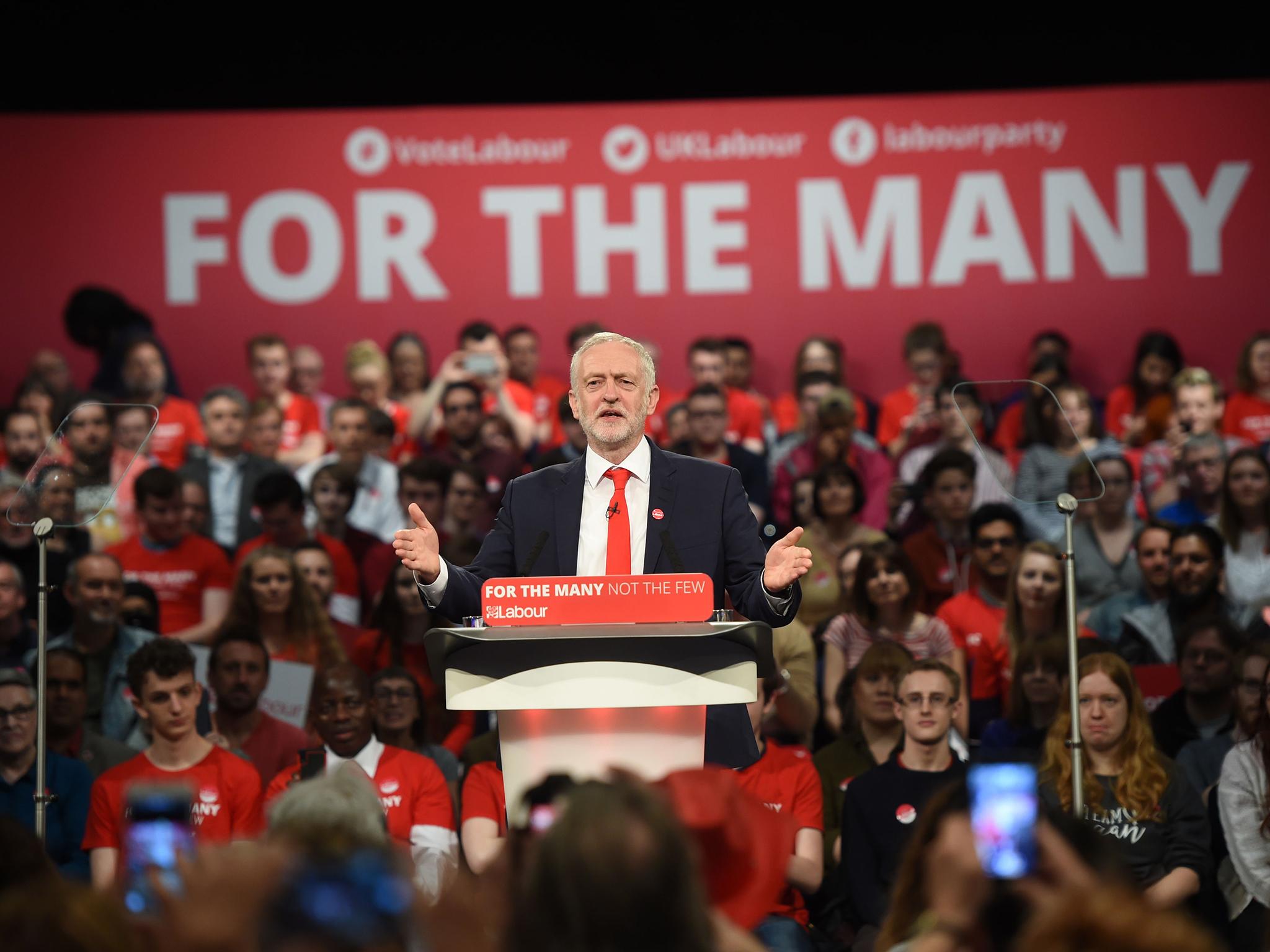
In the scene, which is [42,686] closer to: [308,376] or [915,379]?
[308,376]

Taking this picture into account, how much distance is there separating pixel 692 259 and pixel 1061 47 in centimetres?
225

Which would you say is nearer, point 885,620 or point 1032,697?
point 1032,697

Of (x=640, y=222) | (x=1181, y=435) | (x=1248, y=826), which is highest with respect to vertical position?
(x=640, y=222)

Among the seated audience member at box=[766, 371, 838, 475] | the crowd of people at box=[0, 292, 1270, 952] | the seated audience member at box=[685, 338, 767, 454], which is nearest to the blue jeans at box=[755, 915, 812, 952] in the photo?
the crowd of people at box=[0, 292, 1270, 952]

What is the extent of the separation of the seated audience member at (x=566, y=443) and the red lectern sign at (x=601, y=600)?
12.3ft

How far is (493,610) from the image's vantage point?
2635 mm

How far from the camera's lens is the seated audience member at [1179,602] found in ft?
18.4

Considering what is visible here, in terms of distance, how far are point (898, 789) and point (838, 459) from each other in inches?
98.1

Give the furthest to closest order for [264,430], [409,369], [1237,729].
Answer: [409,369] < [264,430] < [1237,729]

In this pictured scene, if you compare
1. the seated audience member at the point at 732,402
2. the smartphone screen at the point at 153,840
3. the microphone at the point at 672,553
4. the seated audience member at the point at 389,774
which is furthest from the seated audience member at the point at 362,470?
the smartphone screen at the point at 153,840

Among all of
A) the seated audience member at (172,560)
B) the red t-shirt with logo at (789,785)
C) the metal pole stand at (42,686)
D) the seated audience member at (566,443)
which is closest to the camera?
the metal pole stand at (42,686)

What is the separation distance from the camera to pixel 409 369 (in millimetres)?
7918

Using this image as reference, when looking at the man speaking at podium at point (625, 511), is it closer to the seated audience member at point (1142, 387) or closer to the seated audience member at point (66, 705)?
the seated audience member at point (66, 705)

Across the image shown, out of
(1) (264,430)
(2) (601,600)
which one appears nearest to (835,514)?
(1) (264,430)
